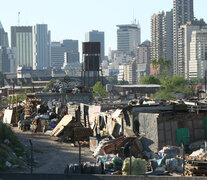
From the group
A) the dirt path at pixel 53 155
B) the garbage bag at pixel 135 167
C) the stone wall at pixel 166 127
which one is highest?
the stone wall at pixel 166 127

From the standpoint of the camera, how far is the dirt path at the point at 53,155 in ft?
83.4

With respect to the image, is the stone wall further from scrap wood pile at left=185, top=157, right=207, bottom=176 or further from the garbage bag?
scrap wood pile at left=185, top=157, right=207, bottom=176

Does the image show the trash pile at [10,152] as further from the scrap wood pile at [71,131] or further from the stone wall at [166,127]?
the stone wall at [166,127]

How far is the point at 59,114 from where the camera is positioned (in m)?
44.2

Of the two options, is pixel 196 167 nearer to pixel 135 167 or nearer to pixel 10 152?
pixel 135 167

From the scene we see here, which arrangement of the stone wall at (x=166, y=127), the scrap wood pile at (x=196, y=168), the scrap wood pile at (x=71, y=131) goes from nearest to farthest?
1. the scrap wood pile at (x=196, y=168)
2. the stone wall at (x=166, y=127)
3. the scrap wood pile at (x=71, y=131)

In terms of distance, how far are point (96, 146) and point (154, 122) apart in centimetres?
402

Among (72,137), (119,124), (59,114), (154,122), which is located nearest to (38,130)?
(59,114)

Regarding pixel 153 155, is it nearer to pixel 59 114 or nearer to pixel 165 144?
pixel 165 144

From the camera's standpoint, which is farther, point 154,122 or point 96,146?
point 96,146

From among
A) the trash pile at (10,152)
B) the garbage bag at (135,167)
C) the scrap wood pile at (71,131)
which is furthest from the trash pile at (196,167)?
the scrap wood pile at (71,131)

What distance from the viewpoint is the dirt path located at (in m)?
25.4

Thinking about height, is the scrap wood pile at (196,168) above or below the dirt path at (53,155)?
above

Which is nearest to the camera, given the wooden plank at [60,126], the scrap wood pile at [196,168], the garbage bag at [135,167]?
the scrap wood pile at [196,168]
